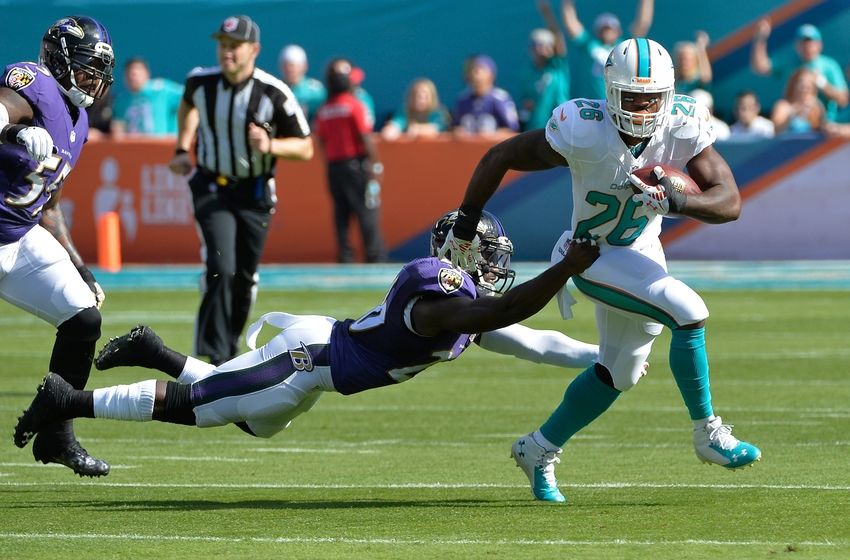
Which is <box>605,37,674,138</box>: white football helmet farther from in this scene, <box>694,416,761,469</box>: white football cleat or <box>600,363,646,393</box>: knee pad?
<box>694,416,761,469</box>: white football cleat

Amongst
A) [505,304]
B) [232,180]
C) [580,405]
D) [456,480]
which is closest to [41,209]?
[456,480]

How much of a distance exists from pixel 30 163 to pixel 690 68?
34.3 ft

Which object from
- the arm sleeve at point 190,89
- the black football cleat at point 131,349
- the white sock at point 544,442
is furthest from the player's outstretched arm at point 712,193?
the arm sleeve at point 190,89

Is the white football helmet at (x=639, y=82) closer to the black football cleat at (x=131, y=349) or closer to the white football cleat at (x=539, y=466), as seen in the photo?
the white football cleat at (x=539, y=466)

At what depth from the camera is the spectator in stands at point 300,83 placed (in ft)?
53.2

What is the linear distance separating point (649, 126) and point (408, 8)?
13.2 m

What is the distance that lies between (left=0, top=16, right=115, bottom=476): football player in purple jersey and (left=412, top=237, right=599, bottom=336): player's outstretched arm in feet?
4.98

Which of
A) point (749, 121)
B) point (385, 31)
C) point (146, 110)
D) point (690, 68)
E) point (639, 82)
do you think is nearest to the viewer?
point (639, 82)

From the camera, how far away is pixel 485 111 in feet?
53.9

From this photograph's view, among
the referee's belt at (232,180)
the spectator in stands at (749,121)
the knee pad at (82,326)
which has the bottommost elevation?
the spectator in stands at (749,121)

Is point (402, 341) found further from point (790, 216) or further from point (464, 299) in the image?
point (790, 216)

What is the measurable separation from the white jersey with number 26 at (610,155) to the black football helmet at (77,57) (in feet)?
6.04

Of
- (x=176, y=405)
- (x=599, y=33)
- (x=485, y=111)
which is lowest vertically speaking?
(x=485, y=111)

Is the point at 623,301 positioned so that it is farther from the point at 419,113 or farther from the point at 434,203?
the point at 419,113
